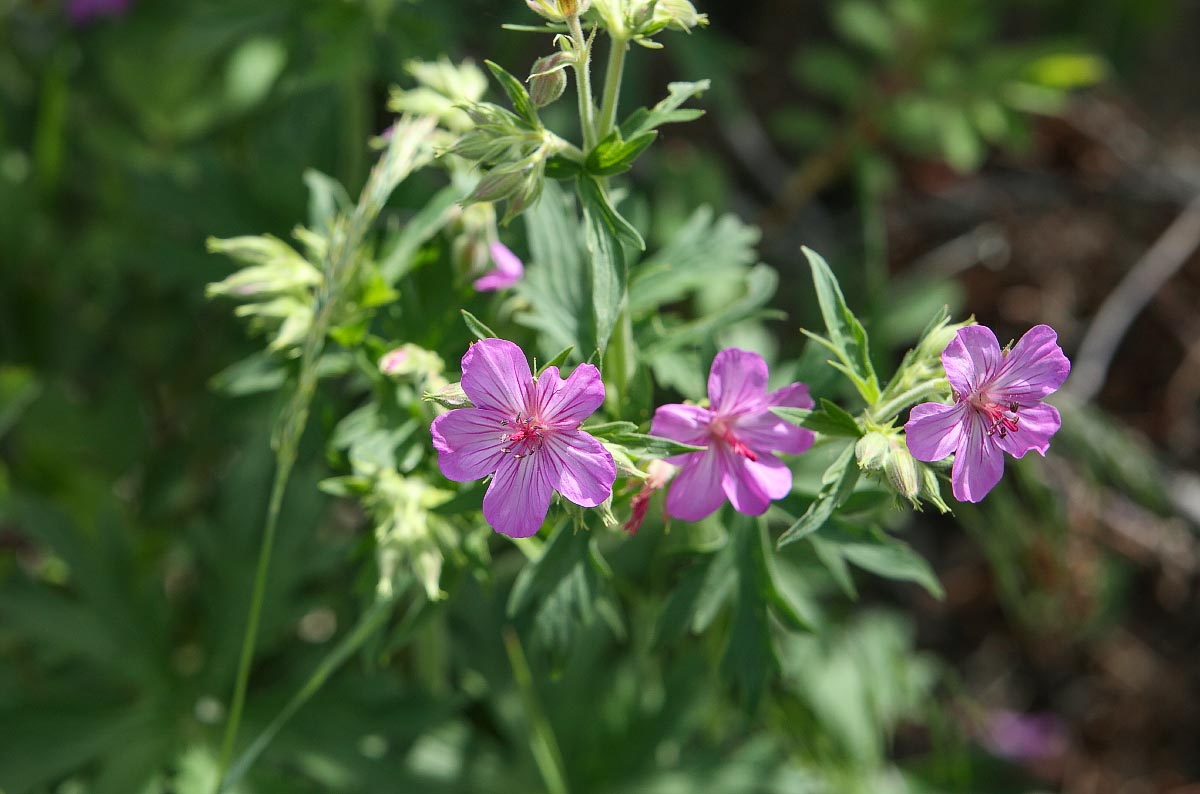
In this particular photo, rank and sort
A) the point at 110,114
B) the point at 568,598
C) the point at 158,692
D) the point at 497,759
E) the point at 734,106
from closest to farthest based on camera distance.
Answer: the point at 568,598, the point at 158,692, the point at 497,759, the point at 734,106, the point at 110,114

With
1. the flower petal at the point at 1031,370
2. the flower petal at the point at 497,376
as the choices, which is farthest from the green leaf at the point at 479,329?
the flower petal at the point at 1031,370

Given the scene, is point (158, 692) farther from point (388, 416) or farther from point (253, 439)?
point (388, 416)

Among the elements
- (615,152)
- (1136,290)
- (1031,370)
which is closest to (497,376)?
(615,152)

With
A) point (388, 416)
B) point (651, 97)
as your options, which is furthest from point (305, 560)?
point (651, 97)

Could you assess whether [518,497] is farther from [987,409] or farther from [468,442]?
[987,409]

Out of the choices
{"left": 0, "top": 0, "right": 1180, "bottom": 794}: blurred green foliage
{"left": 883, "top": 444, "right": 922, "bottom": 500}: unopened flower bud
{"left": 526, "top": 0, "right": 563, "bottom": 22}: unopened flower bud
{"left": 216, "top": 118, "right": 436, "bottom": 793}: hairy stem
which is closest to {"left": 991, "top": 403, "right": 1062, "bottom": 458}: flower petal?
{"left": 883, "top": 444, "right": 922, "bottom": 500}: unopened flower bud
